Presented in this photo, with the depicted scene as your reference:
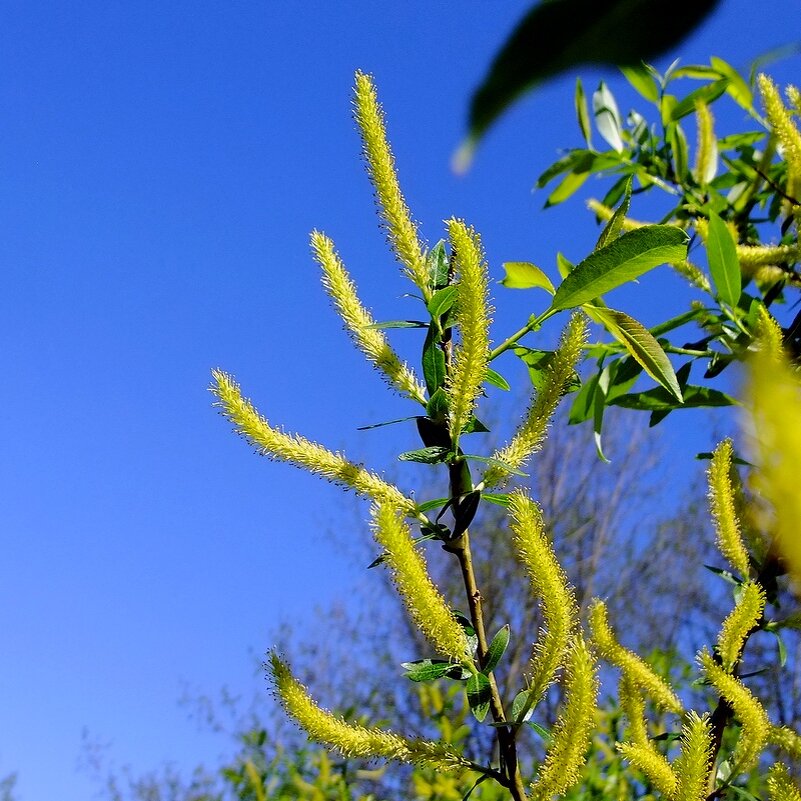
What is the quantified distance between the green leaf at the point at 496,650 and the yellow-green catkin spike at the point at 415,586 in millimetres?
18

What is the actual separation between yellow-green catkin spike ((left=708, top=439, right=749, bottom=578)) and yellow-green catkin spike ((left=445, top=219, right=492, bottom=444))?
307mm

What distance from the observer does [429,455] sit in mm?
628

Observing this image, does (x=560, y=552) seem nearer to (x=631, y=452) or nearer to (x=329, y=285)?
(x=631, y=452)

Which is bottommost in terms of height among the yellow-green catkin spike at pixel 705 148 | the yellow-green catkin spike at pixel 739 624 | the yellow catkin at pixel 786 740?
the yellow catkin at pixel 786 740

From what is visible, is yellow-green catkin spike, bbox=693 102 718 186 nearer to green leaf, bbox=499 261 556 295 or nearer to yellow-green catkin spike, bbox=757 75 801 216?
yellow-green catkin spike, bbox=757 75 801 216

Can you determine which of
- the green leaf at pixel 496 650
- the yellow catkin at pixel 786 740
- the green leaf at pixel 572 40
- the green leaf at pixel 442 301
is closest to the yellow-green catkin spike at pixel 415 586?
the green leaf at pixel 496 650

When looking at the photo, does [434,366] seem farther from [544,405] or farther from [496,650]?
[496,650]

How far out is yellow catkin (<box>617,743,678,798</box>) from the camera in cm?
72

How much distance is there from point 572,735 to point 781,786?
0.69ft

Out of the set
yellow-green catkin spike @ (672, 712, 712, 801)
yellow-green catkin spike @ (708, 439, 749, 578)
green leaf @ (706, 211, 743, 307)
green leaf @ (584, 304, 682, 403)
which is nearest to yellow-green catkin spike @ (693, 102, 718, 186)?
green leaf @ (706, 211, 743, 307)

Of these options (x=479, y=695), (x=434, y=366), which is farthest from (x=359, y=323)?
(x=479, y=695)

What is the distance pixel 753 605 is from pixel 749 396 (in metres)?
0.65

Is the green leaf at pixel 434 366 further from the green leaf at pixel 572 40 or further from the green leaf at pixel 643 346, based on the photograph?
the green leaf at pixel 572 40

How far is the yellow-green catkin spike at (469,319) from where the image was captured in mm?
603
